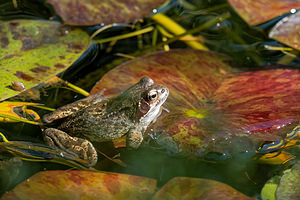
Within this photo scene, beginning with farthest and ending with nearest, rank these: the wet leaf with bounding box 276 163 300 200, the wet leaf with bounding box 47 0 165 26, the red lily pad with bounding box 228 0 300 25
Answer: the wet leaf with bounding box 47 0 165 26 < the red lily pad with bounding box 228 0 300 25 < the wet leaf with bounding box 276 163 300 200

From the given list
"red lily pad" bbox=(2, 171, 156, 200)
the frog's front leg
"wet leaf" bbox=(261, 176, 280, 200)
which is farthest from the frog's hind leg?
"wet leaf" bbox=(261, 176, 280, 200)

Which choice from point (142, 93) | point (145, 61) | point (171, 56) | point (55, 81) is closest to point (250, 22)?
point (171, 56)

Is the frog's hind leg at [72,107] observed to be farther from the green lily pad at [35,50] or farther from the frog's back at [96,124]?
the green lily pad at [35,50]

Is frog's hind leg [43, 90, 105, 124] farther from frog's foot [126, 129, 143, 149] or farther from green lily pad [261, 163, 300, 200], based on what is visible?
green lily pad [261, 163, 300, 200]

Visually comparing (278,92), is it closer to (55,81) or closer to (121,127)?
(121,127)

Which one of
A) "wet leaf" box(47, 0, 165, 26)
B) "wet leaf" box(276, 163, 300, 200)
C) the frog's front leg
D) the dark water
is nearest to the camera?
"wet leaf" box(276, 163, 300, 200)

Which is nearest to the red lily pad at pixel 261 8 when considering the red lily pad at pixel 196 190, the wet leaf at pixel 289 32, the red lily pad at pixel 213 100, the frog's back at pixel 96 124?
the wet leaf at pixel 289 32
